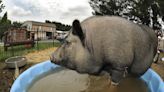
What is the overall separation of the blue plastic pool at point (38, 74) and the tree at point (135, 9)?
17934mm

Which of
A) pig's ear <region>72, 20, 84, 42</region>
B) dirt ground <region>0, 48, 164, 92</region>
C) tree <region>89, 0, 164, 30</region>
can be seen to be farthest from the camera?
tree <region>89, 0, 164, 30</region>


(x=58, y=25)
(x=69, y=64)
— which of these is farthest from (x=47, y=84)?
(x=58, y=25)

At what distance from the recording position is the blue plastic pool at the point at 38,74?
6811mm

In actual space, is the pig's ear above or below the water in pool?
above

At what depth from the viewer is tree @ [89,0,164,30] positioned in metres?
26.8

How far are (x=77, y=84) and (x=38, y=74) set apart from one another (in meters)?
1.50

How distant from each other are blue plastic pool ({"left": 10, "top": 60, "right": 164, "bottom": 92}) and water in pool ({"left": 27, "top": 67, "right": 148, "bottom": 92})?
0.17 m

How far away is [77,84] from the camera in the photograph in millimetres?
7359

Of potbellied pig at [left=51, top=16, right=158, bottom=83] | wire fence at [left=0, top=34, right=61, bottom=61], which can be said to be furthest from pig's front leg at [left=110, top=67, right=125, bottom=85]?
wire fence at [left=0, top=34, right=61, bottom=61]

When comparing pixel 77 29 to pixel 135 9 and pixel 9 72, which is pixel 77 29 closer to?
pixel 9 72

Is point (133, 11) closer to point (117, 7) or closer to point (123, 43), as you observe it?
point (117, 7)

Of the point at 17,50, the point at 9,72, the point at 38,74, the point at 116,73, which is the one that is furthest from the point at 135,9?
the point at 116,73

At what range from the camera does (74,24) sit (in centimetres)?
353

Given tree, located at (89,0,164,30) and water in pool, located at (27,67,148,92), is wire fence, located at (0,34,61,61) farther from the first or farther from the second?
tree, located at (89,0,164,30)
